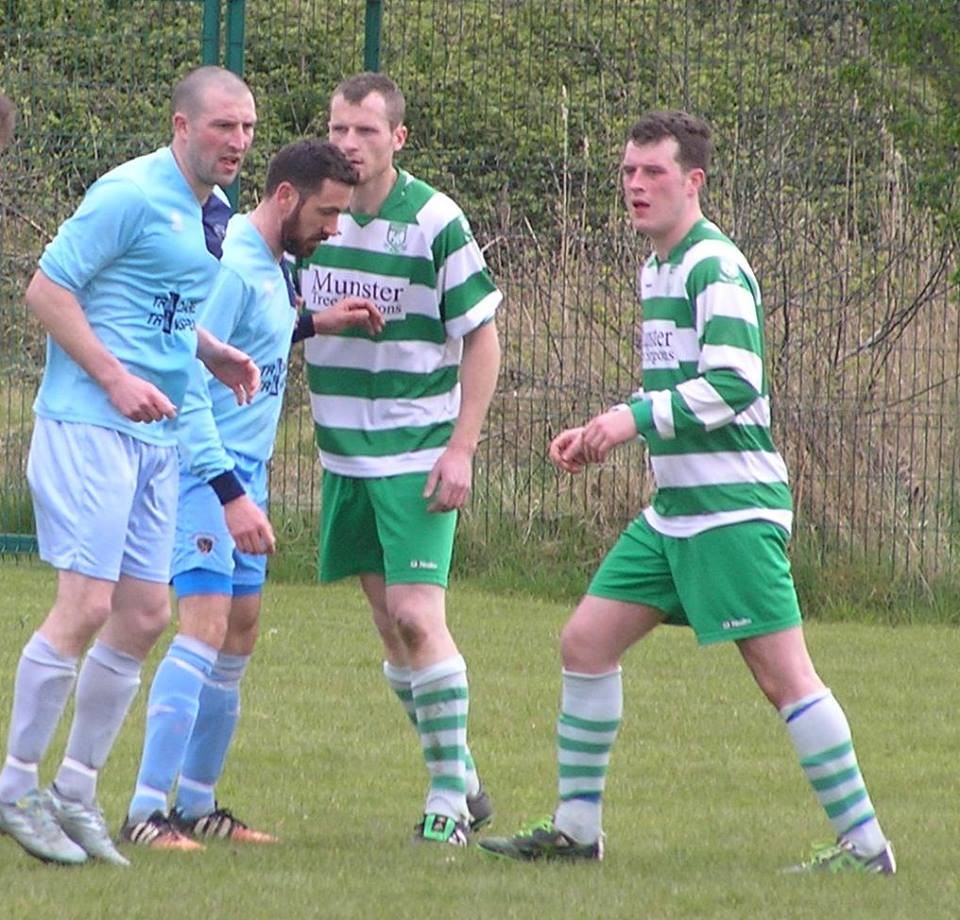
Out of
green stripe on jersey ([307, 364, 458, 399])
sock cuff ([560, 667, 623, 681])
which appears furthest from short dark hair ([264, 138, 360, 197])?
sock cuff ([560, 667, 623, 681])

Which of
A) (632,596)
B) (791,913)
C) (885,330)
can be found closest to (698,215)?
(632,596)

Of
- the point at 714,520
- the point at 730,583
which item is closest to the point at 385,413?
the point at 714,520

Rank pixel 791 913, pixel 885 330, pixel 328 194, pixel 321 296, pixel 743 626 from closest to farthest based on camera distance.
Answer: pixel 791 913, pixel 743 626, pixel 328 194, pixel 321 296, pixel 885 330

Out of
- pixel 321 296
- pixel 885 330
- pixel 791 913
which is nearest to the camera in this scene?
pixel 791 913

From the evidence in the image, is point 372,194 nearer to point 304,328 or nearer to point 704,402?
point 304,328

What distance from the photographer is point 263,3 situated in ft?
42.4

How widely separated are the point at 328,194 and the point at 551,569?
20.7 ft

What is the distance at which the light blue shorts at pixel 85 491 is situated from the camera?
18.9 ft

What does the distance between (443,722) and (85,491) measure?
138 cm

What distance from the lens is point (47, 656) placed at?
227 inches

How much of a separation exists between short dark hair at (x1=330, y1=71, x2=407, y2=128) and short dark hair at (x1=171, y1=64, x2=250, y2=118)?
644 mm

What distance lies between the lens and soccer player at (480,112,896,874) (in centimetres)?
585

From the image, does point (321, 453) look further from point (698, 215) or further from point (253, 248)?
point (698, 215)

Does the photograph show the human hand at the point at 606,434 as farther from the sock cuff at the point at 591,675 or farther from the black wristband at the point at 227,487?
the black wristband at the point at 227,487
